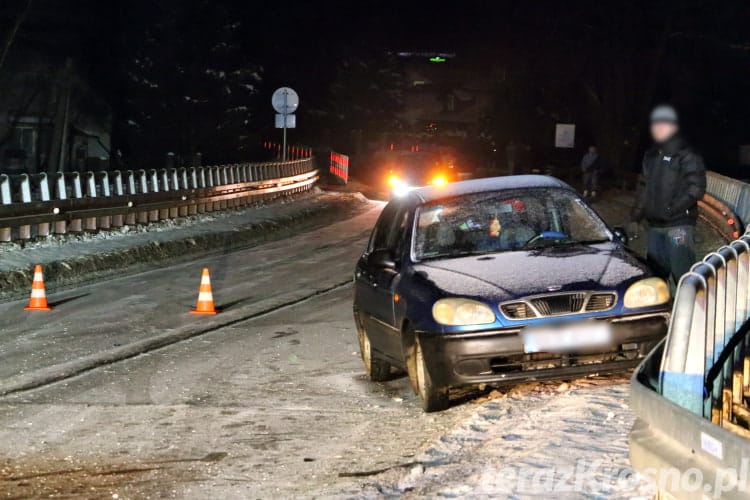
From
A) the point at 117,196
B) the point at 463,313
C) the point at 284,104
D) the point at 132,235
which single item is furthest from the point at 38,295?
the point at 284,104

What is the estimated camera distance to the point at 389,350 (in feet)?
29.7

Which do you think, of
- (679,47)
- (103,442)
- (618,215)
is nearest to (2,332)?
(103,442)

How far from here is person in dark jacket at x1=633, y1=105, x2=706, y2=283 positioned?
408 inches

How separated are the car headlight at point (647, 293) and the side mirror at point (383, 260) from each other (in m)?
1.87

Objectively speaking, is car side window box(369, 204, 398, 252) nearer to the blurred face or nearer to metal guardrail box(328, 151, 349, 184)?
the blurred face

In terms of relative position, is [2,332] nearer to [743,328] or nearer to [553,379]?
[553,379]

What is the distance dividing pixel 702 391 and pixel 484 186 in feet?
15.7

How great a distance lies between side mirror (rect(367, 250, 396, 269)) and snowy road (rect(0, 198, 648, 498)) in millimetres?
983

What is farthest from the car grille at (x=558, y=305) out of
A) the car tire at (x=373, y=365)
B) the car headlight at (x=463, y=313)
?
the car tire at (x=373, y=365)

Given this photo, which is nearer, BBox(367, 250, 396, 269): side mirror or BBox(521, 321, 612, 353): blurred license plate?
BBox(521, 321, 612, 353): blurred license plate

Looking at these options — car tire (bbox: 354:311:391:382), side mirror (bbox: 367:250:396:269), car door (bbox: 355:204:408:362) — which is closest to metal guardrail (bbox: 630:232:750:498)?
car door (bbox: 355:204:408:362)

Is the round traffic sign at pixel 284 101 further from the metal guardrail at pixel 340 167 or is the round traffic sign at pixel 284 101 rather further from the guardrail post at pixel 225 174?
the metal guardrail at pixel 340 167

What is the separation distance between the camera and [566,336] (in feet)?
26.4

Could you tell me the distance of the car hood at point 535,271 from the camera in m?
8.20
